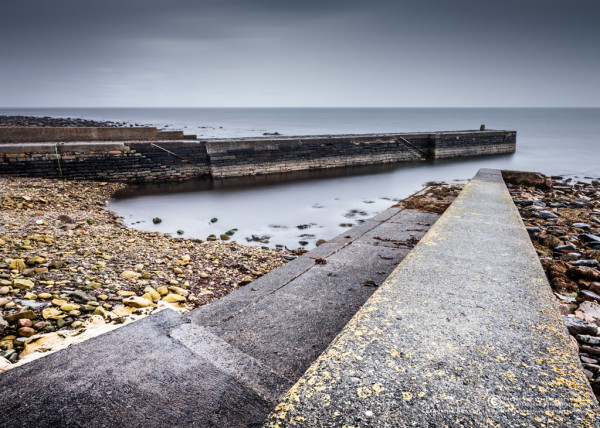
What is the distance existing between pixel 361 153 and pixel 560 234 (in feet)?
41.2

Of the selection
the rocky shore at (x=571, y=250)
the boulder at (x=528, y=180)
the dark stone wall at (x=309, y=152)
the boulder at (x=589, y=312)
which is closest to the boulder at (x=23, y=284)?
the rocky shore at (x=571, y=250)

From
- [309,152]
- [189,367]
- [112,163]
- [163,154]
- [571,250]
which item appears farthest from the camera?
[309,152]

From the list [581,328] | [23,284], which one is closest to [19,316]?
[23,284]

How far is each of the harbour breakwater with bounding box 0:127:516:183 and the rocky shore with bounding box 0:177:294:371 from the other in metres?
4.11

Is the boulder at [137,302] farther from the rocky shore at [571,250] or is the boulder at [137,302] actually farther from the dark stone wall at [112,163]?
the dark stone wall at [112,163]

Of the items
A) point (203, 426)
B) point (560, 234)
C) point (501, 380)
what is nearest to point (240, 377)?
point (203, 426)

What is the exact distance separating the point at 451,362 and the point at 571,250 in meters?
3.66

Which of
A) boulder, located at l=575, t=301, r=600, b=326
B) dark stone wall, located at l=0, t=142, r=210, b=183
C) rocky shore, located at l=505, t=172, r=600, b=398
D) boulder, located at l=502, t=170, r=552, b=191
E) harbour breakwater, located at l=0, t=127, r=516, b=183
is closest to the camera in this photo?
rocky shore, located at l=505, t=172, r=600, b=398

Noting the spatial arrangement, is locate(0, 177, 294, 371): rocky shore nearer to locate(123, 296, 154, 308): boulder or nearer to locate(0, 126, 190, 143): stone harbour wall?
locate(123, 296, 154, 308): boulder

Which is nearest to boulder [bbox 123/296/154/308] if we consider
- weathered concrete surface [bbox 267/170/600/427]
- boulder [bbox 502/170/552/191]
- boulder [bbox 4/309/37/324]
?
boulder [bbox 4/309/37/324]

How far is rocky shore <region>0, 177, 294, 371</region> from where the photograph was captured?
252cm

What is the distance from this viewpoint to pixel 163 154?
12.3m

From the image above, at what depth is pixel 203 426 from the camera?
1.34m

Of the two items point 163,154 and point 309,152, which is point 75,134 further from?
point 309,152
